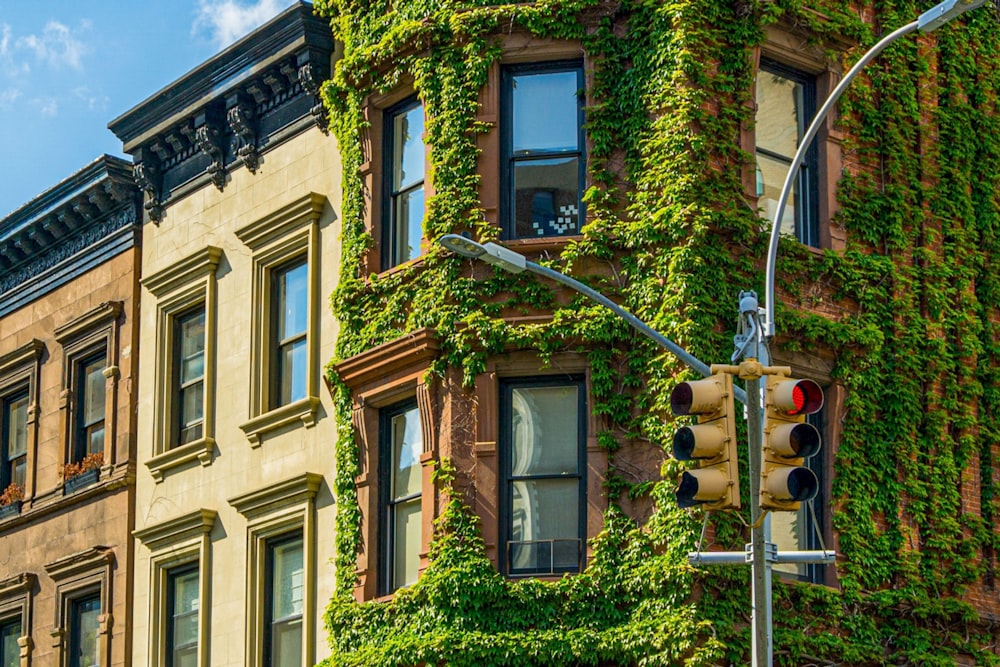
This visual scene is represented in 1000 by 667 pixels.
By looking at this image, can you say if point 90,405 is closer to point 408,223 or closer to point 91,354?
point 91,354

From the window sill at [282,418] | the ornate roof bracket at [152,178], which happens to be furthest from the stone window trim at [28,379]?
the window sill at [282,418]

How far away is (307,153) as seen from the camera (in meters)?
28.6

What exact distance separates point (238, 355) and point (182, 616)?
4.02m

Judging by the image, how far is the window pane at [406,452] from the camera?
25406 millimetres

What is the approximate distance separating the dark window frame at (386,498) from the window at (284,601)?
6.62 ft

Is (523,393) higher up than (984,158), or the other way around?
(984,158)

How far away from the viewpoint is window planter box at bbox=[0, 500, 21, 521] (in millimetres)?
34562

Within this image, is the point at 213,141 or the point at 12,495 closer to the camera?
the point at 213,141

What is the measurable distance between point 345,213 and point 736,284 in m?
5.77

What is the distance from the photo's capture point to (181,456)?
3017 cm

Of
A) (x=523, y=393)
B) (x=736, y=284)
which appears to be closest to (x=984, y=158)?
(x=736, y=284)

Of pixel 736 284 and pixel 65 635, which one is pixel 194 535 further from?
pixel 736 284

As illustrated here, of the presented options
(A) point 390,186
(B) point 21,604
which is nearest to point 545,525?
(A) point 390,186

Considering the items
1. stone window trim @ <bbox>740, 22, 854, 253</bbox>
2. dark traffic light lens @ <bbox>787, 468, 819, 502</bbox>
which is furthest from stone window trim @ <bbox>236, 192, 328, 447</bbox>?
dark traffic light lens @ <bbox>787, 468, 819, 502</bbox>
